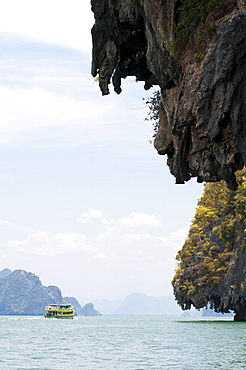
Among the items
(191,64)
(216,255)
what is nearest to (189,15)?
(191,64)

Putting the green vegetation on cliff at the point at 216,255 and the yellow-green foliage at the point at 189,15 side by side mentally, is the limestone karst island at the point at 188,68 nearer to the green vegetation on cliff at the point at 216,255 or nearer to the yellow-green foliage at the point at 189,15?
the yellow-green foliage at the point at 189,15

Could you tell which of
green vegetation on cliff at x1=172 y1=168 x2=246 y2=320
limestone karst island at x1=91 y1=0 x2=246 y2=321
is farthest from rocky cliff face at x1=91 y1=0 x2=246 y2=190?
green vegetation on cliff at x1=172 y1=168 x2=246 y2=320

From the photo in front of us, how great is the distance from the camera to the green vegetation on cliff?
47969 millimetres

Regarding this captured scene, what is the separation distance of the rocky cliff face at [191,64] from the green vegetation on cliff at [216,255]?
3112 centimetres

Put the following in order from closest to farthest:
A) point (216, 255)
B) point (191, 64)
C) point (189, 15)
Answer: point (189, 15) → point (191, 64) → point (216, 255)

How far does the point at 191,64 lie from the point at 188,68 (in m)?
0.13

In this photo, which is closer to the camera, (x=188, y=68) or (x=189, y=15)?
(x=189, y=15)

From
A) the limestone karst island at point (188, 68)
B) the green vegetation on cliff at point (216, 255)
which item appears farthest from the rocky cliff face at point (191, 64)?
the green vegetation on cliff at point (216, 255)

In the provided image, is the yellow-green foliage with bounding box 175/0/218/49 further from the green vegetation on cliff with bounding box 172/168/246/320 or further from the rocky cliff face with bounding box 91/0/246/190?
the green vegetation on cliff with bounding box 172/168/246/320

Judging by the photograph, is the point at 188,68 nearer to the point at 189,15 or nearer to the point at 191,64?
the point at 191,64

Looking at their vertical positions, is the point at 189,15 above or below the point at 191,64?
above

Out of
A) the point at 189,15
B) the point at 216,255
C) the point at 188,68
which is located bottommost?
the point at 188,68

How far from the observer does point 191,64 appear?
13.2m

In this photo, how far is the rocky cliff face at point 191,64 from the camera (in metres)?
11.9
